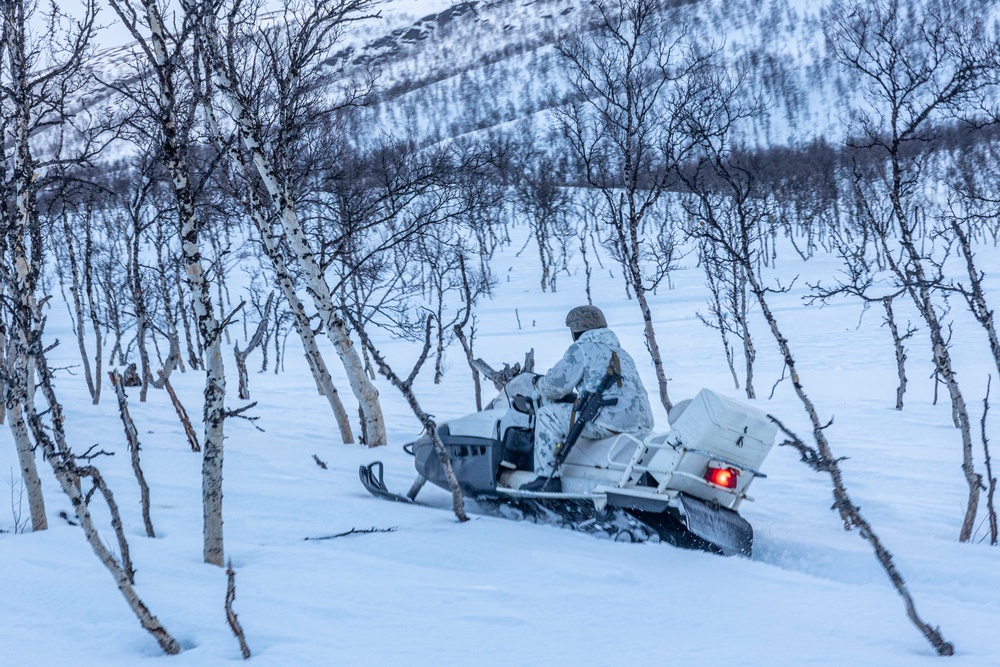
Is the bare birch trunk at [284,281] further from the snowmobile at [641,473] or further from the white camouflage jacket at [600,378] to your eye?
the white camouflage jacket at [600,378]

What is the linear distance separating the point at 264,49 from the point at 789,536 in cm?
820

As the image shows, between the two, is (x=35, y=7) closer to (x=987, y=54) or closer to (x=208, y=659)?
(x=208, y=659)

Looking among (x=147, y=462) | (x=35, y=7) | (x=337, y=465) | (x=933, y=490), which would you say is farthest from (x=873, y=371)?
(x=35, y=7)

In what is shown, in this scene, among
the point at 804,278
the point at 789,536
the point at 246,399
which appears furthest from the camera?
the point at 804,278

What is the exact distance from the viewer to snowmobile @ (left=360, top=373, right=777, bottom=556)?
4.84 meters

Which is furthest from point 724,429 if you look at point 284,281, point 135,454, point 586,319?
point 284,281

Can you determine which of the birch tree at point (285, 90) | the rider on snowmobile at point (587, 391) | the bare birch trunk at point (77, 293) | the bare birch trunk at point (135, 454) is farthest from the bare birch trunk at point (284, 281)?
the bare birch trunk at point (77, 293)

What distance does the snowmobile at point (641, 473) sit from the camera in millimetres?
4840

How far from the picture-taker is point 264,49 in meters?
9.84

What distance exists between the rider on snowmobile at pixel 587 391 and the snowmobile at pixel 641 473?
106mm

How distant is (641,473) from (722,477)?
1.64 feet

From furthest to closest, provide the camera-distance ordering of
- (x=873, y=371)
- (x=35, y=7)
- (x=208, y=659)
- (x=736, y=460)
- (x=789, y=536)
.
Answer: (x=873, y=371)
(x=35, y=7)
(x=789, y=536)
(x=736, y=460)
(x=208, y=659)

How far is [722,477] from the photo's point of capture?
4.95 m

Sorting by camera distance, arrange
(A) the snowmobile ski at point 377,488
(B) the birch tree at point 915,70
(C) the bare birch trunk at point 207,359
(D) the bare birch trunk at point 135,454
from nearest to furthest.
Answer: (C) the bare birch trunk at point 207,359 < (D) the bare birch trunk at point 135,454 < (A) the snowmobile ski at point 377,488 < (B) the birch tree at point 915,70
